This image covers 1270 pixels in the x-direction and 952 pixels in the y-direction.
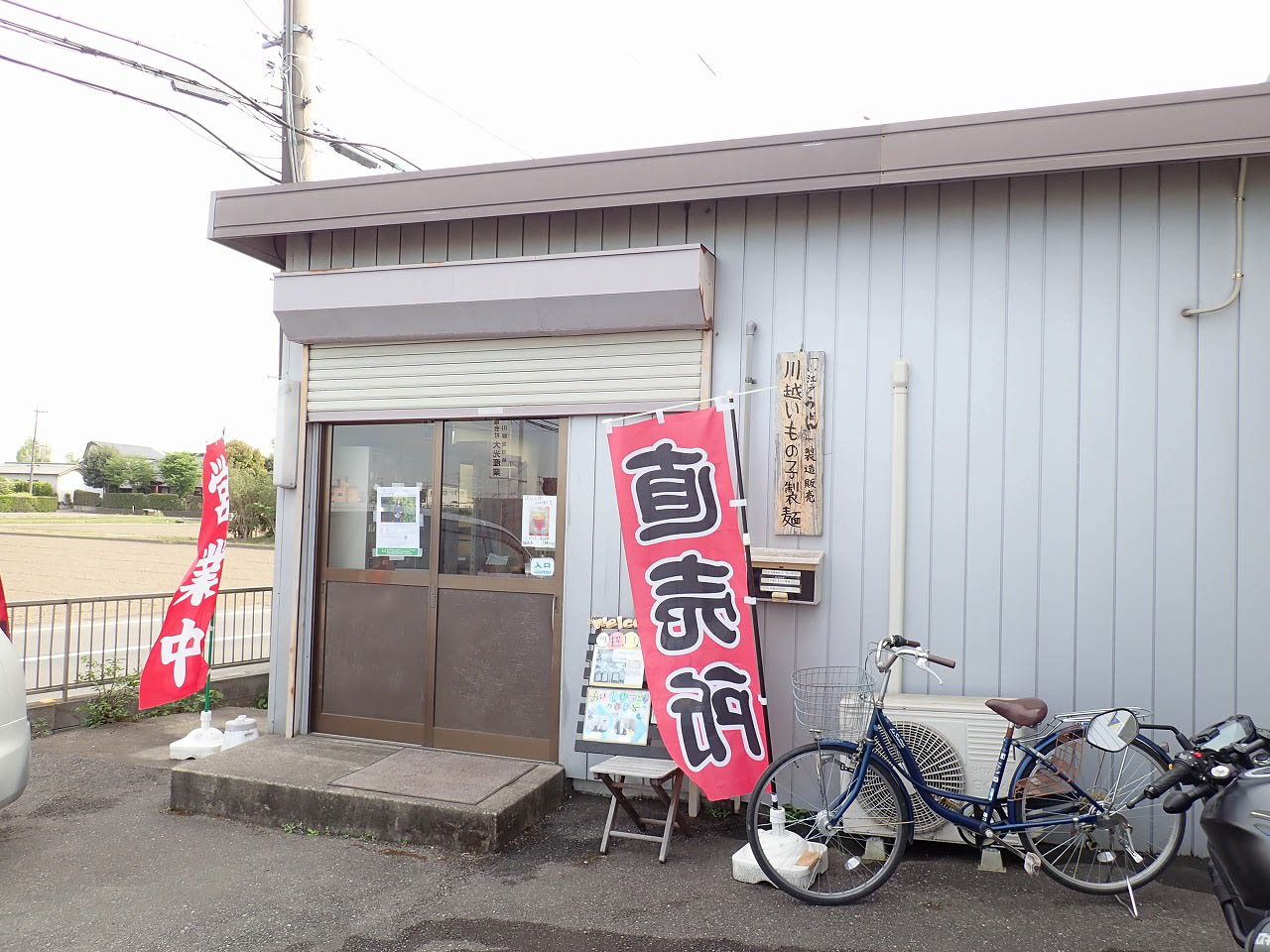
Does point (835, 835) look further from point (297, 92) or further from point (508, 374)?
point (297, 92)

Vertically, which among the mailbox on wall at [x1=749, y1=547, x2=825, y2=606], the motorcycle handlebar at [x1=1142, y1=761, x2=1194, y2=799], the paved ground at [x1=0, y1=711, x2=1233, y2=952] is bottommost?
the paved ground at [x1=0, y1=711, x2=1233, y2=952]

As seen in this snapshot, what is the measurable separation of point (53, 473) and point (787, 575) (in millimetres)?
82107

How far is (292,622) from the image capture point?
6.13 metres

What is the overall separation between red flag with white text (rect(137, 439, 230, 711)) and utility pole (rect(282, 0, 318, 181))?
3343 mm

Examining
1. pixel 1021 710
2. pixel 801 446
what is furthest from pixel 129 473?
pixel 1021 710

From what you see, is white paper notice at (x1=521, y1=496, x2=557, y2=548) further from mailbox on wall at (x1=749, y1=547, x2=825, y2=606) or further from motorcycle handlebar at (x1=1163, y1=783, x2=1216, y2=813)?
motorcycle handlebar at (x1=1163, y1=783, x2=1216, y2=813)

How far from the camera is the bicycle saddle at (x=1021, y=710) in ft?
13.1

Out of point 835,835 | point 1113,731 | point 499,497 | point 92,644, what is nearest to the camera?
point 1113,731

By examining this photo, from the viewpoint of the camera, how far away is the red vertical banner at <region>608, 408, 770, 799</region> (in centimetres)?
442

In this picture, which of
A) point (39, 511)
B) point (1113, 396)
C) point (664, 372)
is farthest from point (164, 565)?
point (1113, 396)

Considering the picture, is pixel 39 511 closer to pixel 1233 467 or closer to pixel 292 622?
pixel 292 622

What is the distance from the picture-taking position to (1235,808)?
2879 mm

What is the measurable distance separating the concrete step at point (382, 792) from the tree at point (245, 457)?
37.0 metres

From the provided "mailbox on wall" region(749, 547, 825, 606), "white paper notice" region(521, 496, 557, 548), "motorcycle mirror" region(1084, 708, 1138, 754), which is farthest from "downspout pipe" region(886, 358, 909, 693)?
"white paper notice" region(521, 496, 557, 548)
